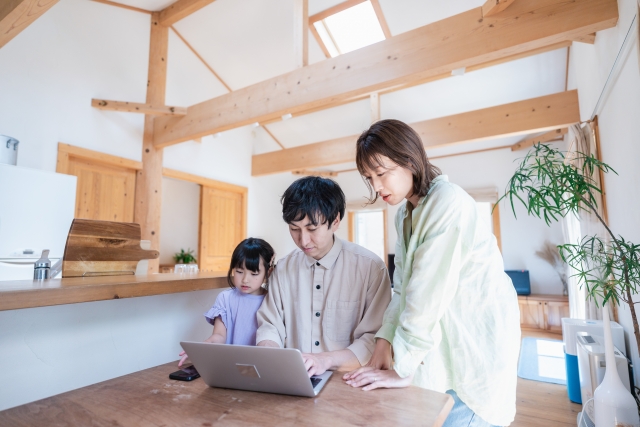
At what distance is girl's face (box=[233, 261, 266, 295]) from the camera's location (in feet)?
4.39

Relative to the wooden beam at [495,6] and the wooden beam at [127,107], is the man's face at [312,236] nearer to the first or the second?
the wooden beam at [495,6]

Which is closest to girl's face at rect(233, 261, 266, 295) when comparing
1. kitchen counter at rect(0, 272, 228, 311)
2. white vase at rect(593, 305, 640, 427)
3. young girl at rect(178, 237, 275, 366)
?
young girl at rect(178, 237, 275, 366)

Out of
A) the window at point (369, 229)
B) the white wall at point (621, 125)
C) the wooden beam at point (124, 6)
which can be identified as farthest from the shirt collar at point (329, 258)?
the window at point (369, 229)

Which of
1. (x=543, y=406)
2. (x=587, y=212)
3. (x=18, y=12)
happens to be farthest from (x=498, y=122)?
(x=18, y=12)

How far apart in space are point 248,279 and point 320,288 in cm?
35

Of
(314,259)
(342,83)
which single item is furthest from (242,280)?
(342,83)

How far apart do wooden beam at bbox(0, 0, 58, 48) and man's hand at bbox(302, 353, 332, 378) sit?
2.17 metres

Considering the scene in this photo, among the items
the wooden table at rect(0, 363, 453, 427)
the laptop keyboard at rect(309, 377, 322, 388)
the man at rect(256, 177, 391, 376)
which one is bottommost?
the wooden table at rect(0, 363, 453, 427)

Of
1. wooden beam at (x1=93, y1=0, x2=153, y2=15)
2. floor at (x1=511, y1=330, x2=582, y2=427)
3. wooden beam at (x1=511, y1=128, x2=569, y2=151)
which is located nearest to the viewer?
floor at (x1=511, y1=330, x2=582, y2=427)

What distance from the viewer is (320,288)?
112 centimetres

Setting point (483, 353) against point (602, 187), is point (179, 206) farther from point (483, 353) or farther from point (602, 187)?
point (483, 353)

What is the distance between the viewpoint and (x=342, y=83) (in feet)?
9.50

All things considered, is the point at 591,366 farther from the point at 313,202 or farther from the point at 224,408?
the point at 224,408

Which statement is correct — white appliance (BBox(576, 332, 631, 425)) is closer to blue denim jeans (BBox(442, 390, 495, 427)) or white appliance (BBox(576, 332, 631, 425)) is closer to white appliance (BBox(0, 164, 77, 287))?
blue denim jeans (BBox(442, 390, 495, 427))
